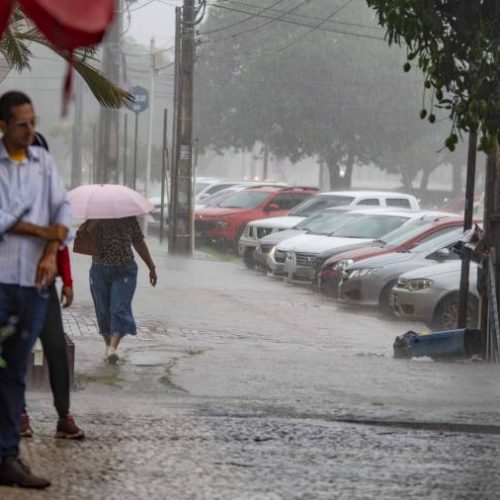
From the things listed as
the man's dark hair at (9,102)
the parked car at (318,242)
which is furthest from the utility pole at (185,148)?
the man's dark hair at (9,102)

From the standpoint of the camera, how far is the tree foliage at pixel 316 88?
221 ft

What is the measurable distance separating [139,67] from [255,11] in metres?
29.8

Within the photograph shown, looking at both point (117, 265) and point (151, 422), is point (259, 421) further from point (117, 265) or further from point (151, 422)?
point (117, 265)

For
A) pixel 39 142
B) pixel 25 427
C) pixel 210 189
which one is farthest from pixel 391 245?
pixel 210 189

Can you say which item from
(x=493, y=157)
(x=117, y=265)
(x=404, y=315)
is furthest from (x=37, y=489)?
(x=404, y=315)

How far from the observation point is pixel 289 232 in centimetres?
2838

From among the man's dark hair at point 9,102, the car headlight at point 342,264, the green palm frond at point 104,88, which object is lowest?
the car headlight at point 342,264

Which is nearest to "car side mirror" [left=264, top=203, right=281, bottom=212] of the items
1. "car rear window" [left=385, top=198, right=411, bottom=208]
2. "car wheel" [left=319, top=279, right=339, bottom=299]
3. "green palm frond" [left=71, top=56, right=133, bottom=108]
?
"car rear window" [left=385, top=198, right=411, bottom=208]

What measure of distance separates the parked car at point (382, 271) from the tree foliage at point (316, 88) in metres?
46.2

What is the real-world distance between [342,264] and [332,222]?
4702 mm

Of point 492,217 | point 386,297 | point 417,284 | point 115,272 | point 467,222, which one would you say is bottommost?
point 386,297

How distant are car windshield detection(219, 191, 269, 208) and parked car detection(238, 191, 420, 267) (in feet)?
7.46

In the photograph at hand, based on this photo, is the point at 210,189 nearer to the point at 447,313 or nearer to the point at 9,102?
the point at 447,313

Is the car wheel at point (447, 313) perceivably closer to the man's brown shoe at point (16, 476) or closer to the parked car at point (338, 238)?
the parked car at point (338, 238)
